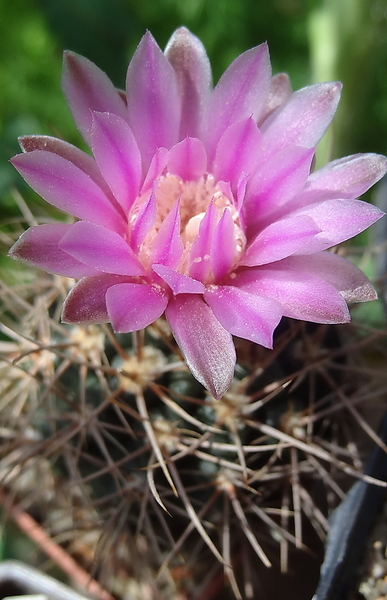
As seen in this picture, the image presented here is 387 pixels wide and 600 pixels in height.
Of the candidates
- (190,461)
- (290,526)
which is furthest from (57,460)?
(290,526)

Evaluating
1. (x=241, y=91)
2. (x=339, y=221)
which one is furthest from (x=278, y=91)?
(x=339, y=221)

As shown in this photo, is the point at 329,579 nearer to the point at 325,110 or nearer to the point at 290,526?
the point at 290,526

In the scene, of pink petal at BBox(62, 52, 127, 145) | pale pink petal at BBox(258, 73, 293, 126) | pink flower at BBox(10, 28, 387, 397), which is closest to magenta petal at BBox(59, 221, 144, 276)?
pink flower at BBox(10, 28, 387, 397)

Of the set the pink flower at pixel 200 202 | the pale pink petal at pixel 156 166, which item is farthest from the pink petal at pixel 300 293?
the pale pink petal at pixel 156 166

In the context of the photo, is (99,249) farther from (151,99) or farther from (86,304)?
(151,99)

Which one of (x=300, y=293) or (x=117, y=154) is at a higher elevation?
(x=117, y=154)

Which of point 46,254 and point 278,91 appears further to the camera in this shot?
point 278,91
